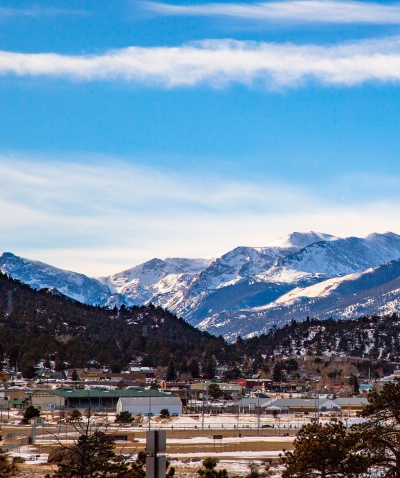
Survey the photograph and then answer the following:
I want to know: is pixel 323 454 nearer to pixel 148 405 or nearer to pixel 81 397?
pixel 148 405

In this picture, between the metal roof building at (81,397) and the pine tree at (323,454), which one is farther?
the metal roof building at (81,397)

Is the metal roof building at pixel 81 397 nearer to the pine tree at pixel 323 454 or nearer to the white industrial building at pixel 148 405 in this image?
the white industrial building at pixel 148 405

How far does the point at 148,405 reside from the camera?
140750 millimetres

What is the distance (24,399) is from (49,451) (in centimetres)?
7761

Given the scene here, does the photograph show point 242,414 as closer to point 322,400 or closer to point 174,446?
point 322,400

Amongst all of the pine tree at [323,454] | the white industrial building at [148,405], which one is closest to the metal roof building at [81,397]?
the white industrial building at [148,405]

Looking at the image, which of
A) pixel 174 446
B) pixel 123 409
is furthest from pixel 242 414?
pixel 174 446

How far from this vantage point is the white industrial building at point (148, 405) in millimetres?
138625

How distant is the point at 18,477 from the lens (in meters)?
64.1

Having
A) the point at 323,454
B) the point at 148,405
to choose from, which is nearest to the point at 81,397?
the point at 148,405

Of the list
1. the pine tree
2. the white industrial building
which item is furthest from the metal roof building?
the pine tree

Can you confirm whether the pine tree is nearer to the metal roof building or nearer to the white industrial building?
the white industrial building

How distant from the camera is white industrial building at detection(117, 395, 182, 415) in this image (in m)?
139

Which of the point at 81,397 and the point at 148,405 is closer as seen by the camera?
the point at 148,405
